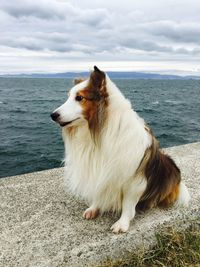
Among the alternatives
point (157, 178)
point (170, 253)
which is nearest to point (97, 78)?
point (157, 178)

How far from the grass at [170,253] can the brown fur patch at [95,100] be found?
4.22ft

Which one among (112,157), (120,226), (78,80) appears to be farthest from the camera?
(120,226)

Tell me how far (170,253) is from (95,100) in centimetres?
162

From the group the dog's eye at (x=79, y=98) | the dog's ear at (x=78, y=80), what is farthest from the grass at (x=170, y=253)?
the dog's ear at (x=78, y=80)


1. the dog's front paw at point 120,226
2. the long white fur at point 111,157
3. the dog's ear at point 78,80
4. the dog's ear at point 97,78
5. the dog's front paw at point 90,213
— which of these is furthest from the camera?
the dog's front paw at point 90,213

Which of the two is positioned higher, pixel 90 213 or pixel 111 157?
pixel 111 157

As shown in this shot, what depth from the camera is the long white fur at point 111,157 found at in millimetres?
3053

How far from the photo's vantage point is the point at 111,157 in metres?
3.18

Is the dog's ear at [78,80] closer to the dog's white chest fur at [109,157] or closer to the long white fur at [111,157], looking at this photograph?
the long white fur at [111,157]

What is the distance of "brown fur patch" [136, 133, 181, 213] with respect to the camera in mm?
3318

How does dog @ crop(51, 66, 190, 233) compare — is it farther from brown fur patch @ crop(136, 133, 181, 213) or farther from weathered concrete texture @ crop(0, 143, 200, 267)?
weathered concrete texture @ crop(0, 143, 200, 267)

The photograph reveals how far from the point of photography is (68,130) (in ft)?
10.8

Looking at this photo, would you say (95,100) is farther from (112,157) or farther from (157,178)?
(157,178)

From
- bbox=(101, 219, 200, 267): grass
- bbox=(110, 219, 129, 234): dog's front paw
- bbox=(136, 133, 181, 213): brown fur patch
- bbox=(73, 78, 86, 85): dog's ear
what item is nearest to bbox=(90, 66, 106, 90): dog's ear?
bbox=(73, 78, 86, 85): dog's ear
